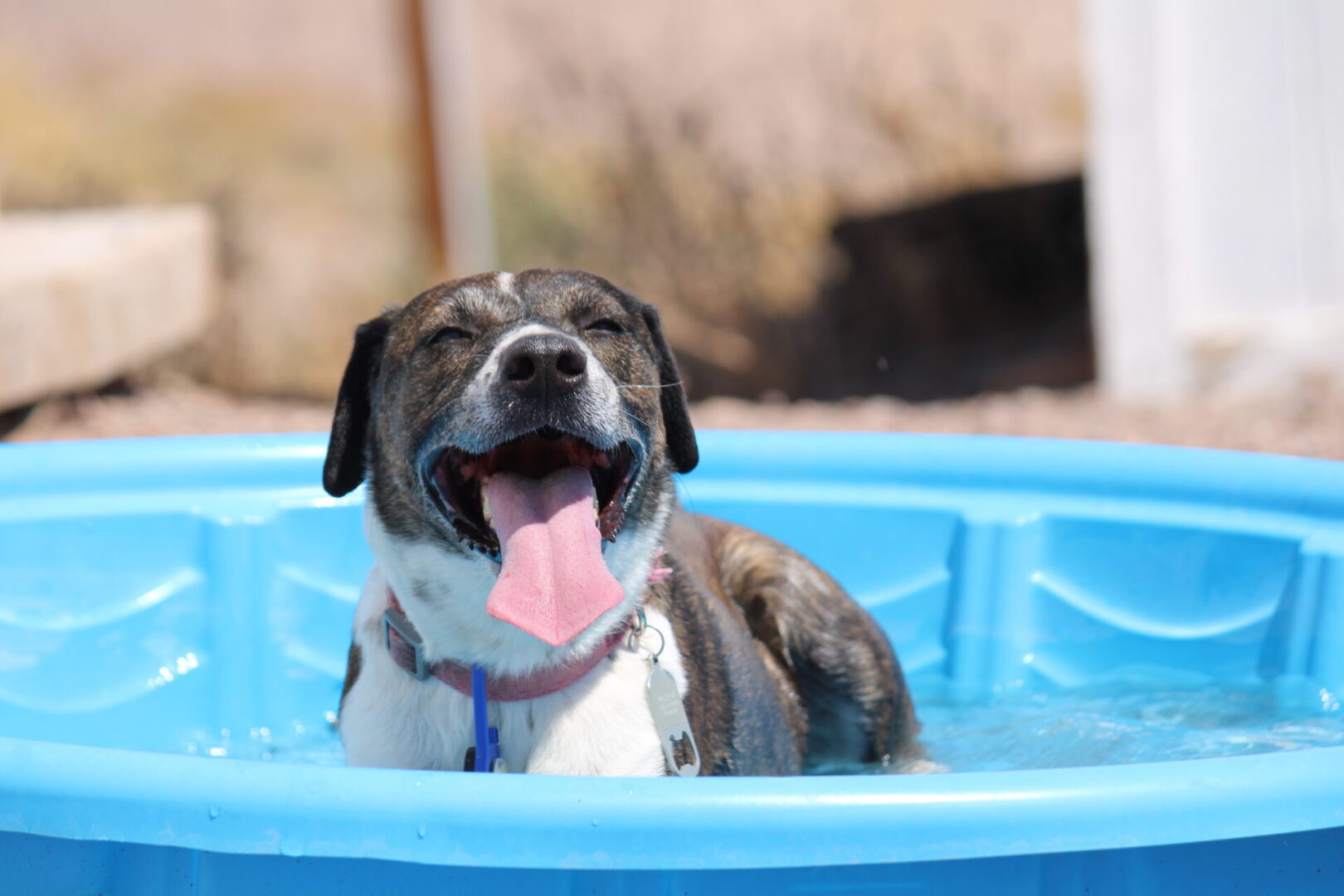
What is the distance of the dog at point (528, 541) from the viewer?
2.77 m

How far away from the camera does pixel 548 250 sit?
10289 mm

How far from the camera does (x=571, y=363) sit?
277cm

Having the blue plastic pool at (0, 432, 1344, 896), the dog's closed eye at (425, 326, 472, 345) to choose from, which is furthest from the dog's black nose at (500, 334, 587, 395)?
the blue plastic pool at (0, 432, 1344, 896)

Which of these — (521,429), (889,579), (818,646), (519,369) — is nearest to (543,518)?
(521,429)

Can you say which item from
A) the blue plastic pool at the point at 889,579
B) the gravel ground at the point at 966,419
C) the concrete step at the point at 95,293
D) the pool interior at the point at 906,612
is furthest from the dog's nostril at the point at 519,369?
the concrete step at the point at 95,293

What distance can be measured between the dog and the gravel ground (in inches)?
144

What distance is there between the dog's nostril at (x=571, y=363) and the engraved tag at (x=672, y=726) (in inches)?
25.3

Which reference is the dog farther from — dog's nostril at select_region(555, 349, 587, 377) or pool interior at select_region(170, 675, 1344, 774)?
pool interior at select_region(170, 675, 1344, 774)

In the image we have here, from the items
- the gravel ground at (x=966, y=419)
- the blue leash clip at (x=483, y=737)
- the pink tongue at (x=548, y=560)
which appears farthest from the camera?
the gravel ground at (x=966, y=419)

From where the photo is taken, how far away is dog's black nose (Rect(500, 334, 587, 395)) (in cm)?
274

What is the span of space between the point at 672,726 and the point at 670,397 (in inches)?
31.4

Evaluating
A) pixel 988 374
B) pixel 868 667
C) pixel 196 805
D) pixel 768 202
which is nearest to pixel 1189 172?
pixel 988 374

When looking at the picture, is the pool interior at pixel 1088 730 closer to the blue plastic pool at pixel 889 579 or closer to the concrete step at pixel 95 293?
the blue plastic pool at pixel 889 579

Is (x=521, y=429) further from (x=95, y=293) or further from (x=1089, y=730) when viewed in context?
(x=95, y=293)
